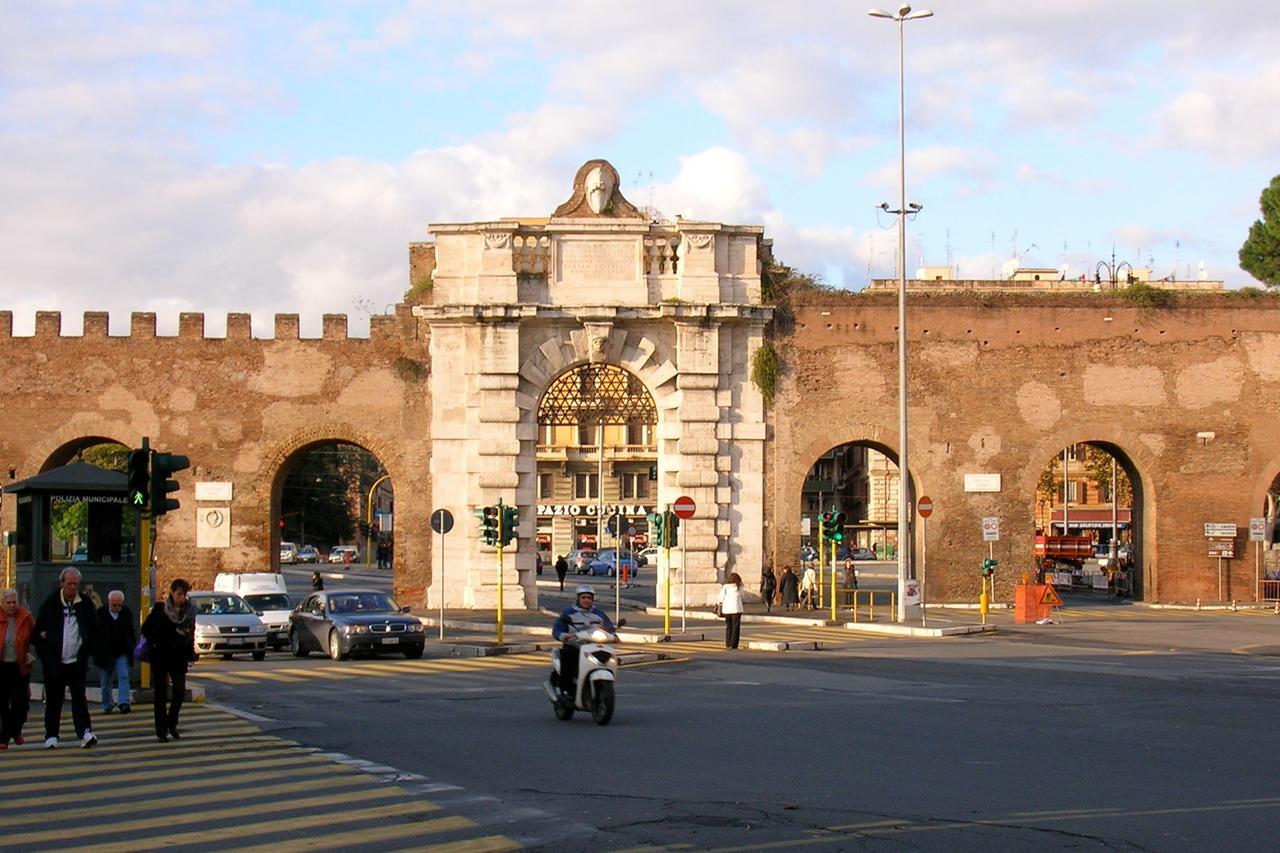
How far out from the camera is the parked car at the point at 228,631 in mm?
29453

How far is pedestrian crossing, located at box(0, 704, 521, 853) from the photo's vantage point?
10.3 m

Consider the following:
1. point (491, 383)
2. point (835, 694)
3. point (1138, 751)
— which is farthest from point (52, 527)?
point (491, 383)

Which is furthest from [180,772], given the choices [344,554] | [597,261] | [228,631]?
[344,554]

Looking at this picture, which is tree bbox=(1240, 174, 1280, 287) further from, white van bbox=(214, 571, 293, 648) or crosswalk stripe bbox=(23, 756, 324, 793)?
crosswalk stripe bbox=(23, 756, 324, 793)

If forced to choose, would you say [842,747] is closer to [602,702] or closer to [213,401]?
[602,702]

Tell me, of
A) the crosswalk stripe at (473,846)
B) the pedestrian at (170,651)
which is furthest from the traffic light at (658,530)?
the crosswalk stripe at (473,846)

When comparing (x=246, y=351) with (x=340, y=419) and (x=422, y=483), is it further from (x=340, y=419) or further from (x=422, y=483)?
(x=422, y=483)

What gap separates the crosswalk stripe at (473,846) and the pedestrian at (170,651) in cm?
623

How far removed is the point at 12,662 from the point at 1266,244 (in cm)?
5714

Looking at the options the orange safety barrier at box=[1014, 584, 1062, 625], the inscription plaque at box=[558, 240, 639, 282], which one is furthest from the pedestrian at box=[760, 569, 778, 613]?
the inscription plaque at box=[558, 240, 639, 282]

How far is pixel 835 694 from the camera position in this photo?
20422mm

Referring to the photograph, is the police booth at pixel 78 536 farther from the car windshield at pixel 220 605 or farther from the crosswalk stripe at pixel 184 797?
the car windshield at pixel 220 605

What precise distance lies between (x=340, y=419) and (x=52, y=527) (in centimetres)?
2133

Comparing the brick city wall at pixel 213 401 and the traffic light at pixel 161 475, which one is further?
the brick city wall at pixel 213 401
